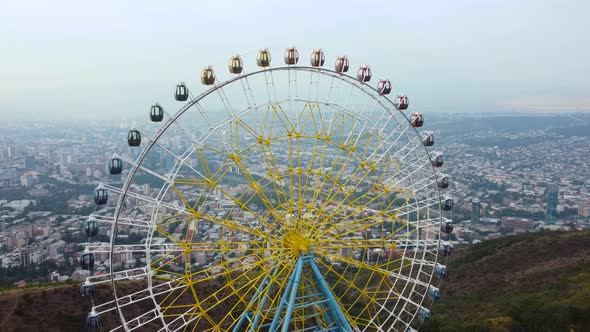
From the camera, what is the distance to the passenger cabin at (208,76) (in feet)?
56.6

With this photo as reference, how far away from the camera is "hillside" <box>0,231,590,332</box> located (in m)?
27.0

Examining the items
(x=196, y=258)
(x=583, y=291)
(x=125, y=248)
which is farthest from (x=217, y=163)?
(x=125, y=248)

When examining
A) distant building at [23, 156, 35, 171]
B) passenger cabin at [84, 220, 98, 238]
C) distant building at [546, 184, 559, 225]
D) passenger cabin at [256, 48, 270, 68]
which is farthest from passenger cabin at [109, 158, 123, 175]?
distant building at [23, 156, 35, 171]

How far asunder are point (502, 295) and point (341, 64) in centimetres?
2476

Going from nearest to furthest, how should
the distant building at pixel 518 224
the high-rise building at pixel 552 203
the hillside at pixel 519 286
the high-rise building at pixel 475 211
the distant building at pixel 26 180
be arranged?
1. the hillside at pixel 519 286
2. the distant building at pixel 518 224
3. the high-rise building at pixel 475 211
4. the high-rise building at pixel 552 203
5. the distant building at pixel 26 180

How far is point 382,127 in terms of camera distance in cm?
2017

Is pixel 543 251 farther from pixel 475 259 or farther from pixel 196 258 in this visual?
pixel 196 258

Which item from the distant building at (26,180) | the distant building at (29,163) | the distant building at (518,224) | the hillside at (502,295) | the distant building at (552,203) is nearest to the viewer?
the hillside at (502,295)

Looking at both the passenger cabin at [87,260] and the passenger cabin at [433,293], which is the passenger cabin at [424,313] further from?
the passenger cabin at [87,260]

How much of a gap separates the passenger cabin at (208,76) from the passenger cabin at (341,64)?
4858 mm

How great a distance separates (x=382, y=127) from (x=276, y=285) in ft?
25.1

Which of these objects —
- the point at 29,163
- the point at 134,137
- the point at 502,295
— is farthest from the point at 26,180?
the point at 134,137

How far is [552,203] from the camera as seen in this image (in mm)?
99938

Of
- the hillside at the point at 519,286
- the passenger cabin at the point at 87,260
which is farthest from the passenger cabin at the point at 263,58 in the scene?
the hillside at the point at 519,286
